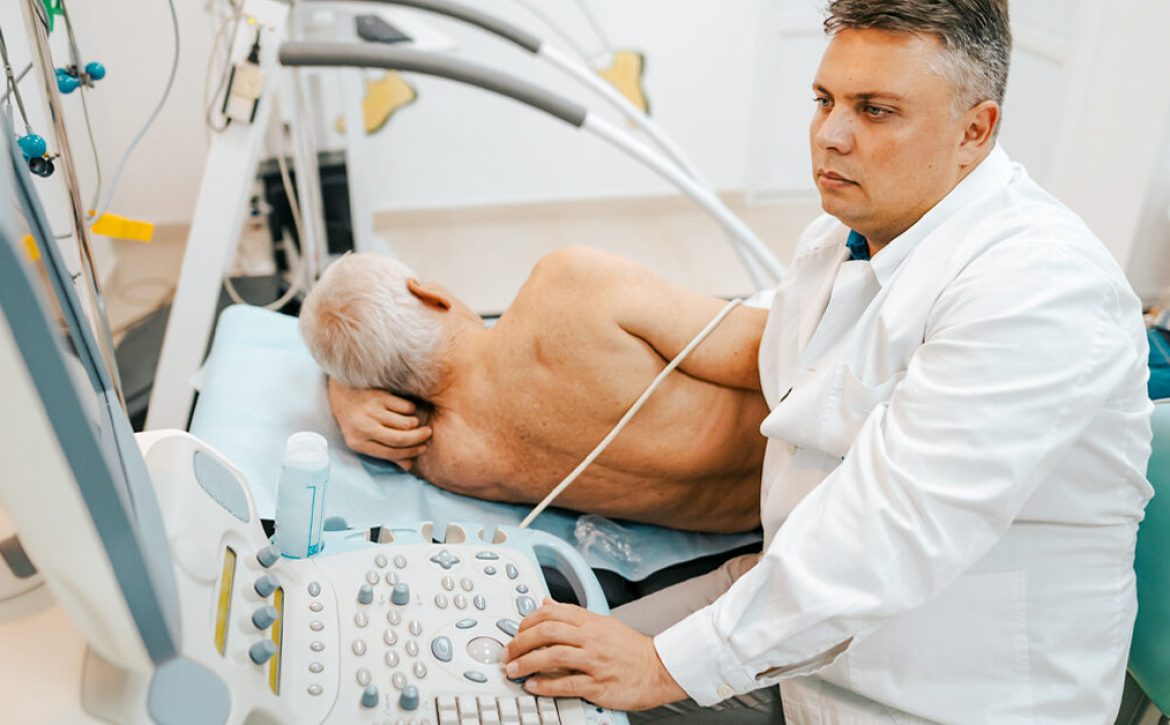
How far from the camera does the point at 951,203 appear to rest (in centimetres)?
128

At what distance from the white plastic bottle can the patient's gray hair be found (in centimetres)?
49

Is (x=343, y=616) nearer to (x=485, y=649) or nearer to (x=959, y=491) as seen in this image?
(x=485, y=649)

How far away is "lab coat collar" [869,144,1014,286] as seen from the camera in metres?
1.27

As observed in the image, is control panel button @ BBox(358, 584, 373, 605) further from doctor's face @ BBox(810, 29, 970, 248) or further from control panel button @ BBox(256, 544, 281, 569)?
doctor's face @ BBox(810, 29, 970, 248)

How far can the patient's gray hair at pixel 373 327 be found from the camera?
5.70ft

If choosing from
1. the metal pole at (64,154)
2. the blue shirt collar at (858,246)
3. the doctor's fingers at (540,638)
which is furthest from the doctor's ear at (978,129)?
the metal pole at (64,154)

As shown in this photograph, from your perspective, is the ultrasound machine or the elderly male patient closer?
the ultrasound machine

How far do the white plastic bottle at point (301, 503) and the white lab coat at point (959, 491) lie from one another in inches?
17.8

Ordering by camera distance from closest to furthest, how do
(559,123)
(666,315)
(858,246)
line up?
(858,246) → (666,315) → (559,123)

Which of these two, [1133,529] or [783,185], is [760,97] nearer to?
[783,185]

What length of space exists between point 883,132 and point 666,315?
1.72 feet

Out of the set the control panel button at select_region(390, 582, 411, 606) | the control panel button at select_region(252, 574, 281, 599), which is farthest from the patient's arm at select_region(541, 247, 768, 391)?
the control panel button at select_region(252, 574, 281, 599)

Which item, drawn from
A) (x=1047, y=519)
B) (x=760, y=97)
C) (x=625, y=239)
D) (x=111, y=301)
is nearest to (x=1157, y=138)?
(x=760, y=97)

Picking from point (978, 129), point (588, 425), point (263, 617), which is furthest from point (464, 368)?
point (978, 129)
